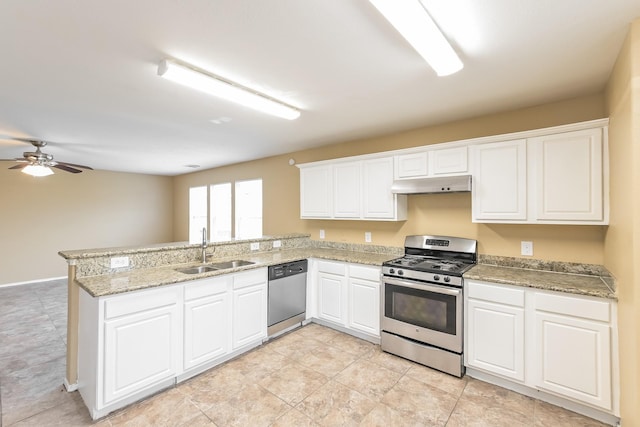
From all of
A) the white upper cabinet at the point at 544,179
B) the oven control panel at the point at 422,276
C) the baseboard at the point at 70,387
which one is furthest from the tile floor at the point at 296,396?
the white upper cabinet at the point at 544,179

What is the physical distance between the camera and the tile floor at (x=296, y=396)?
2.11 m

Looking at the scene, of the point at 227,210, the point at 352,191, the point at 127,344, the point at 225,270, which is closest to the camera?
the point at 127,344

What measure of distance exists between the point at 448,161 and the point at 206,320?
2.90 meters

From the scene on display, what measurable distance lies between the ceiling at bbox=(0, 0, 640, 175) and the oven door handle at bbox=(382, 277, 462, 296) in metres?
1.79

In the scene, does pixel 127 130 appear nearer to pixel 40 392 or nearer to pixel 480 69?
pixel 40 392

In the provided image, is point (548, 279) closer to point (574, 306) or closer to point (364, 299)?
point (574, 306)

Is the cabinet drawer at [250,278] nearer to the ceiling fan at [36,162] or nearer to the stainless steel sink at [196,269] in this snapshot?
the stainless steel sink at [196,269]

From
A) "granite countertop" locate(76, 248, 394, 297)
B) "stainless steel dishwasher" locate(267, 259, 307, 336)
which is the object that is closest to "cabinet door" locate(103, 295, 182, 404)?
"granite countertop" locate(76, 248, 394, 297)

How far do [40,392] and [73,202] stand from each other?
18.6 feet

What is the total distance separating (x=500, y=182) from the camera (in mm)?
2752

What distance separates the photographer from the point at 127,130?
3762 millimetres

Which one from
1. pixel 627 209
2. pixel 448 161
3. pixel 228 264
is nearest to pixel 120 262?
pixel 228 264

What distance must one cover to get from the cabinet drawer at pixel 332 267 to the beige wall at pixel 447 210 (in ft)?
2.32

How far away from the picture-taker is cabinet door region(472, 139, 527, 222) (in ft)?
8.68
